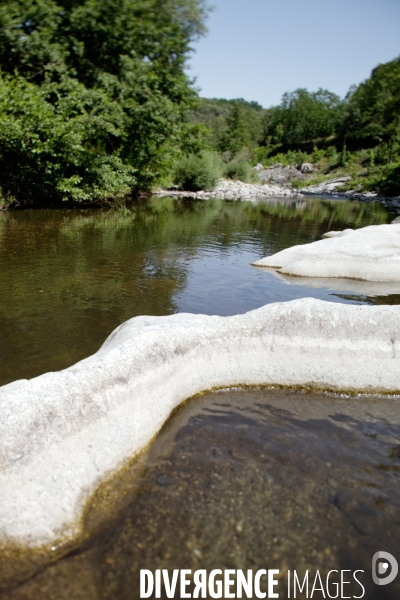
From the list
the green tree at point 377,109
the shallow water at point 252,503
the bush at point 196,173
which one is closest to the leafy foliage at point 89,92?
the bush at point 196,173

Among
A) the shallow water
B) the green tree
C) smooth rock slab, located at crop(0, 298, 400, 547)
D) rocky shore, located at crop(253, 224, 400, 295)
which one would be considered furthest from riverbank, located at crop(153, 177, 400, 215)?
the shallow water

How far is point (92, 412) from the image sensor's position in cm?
527

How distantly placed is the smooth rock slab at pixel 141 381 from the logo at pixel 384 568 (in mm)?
3019

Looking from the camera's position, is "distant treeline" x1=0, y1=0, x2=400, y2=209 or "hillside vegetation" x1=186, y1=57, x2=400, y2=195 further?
"hillside vegetation" x1=186, y1=57, x2=400, y2=195

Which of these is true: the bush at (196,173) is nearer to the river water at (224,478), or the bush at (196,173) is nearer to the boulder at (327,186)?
the boulder at (327,186)

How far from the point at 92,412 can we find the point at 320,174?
3858 inches

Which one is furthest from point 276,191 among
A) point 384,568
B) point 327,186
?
point 384,568

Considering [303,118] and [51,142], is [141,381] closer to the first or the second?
[51,142]

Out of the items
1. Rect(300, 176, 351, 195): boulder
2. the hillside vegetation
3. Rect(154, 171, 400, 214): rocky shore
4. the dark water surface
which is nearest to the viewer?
the dark water surface

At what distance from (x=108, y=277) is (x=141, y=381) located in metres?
8.76

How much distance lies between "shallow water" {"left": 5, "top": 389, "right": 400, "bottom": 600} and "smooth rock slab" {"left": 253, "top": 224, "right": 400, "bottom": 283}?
9619mm

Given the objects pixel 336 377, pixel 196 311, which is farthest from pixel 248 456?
pixel 196 311

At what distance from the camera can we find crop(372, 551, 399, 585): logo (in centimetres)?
411

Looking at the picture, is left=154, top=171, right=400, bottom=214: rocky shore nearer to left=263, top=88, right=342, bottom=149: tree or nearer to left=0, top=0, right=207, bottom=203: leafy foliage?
left=0, top=0, right=207, bottom=203: leafy foliage
